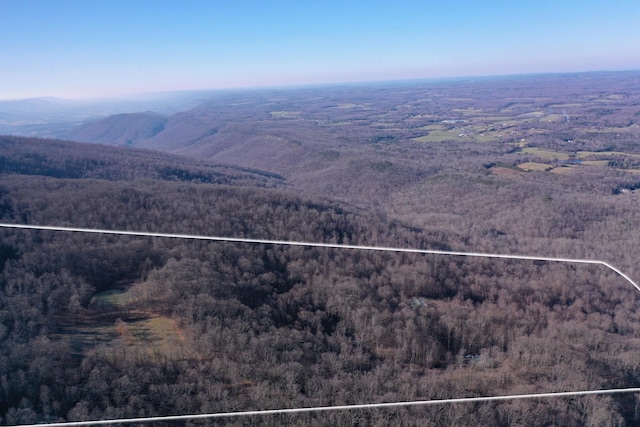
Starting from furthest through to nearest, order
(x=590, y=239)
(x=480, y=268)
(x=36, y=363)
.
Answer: (x=590, y=239), (x=480, y=268), (x=36, y=363)

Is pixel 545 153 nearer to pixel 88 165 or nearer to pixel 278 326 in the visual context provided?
pixel 278 326

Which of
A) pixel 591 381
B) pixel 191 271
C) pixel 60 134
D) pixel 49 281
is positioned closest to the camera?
pixel 591 381

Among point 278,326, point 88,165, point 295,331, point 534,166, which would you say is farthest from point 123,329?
point 534,166

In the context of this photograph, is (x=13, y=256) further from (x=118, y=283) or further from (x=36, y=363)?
(x=36, y=363)

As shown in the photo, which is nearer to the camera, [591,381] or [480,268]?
[591,381]

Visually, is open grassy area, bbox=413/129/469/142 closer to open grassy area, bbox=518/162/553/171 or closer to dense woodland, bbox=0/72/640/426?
open grassy area, bbox=518/162/553/171

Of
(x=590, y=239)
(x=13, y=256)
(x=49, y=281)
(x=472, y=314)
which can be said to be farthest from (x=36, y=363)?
(x=590, y=239)
